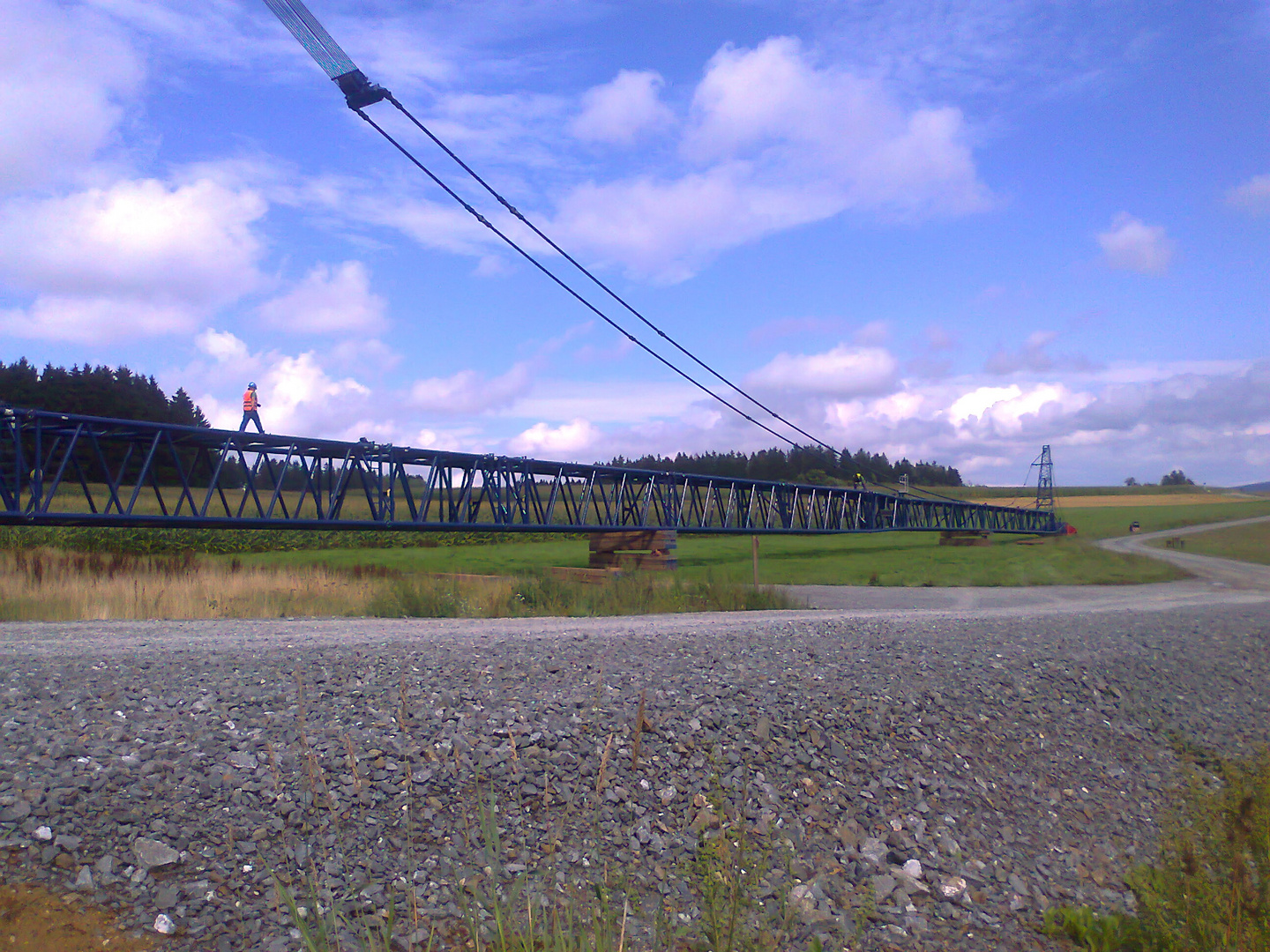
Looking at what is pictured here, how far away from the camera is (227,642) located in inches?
402

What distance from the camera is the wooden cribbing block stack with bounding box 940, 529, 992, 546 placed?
7106 centimetres

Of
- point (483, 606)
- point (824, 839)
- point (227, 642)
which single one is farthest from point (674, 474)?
point (824, 839)

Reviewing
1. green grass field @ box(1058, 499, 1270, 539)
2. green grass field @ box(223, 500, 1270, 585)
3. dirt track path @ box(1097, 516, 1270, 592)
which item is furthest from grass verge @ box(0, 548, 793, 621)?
green grass field @ box(1058, 499, 1270, 539)

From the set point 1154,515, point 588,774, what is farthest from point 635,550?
point 1154,515

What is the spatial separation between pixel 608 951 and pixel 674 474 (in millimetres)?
36225

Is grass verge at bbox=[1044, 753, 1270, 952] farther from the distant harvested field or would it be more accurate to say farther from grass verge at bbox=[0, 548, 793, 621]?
the distant harvested field

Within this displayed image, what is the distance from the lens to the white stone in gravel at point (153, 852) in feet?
14.8

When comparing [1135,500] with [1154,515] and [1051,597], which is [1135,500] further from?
[1051,597]

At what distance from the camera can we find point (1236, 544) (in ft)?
171

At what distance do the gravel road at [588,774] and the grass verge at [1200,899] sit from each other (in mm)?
283

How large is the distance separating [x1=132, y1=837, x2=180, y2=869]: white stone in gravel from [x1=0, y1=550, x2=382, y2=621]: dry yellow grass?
1373cm

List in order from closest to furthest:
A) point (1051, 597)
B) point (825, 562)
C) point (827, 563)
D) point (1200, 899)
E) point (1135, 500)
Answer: point (1200, 899), point (1051, 597), point (827, 563), point (825, 562), point (1135, 500)

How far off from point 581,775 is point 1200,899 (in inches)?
162

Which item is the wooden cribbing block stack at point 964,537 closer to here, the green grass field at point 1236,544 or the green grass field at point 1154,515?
→ the green grass field at point 1154,515
